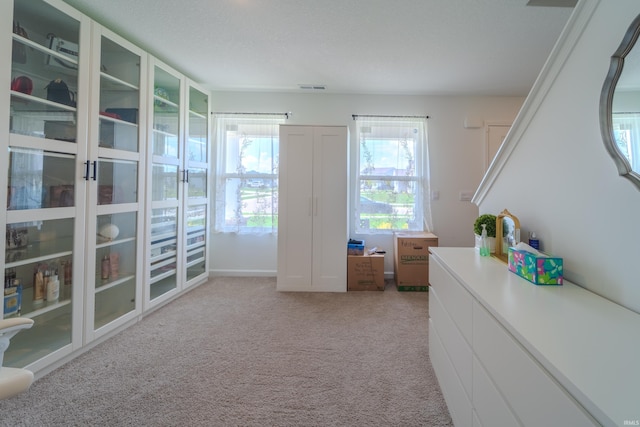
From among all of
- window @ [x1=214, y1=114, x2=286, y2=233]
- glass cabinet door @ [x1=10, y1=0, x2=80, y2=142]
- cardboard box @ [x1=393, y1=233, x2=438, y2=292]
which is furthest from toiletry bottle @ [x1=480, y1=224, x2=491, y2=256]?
glass cabinet door @ [x1=10, y1=0, x2=80, y2=142]

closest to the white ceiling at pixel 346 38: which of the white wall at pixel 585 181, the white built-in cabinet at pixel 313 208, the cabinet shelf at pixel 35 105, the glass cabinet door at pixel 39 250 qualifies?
the white built-in cabinet at pixel 313 208

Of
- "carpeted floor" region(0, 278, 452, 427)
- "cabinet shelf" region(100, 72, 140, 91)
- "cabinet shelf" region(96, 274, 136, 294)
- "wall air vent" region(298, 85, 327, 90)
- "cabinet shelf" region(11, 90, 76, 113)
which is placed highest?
"wall air vent" region(298, 85, 327, 90)

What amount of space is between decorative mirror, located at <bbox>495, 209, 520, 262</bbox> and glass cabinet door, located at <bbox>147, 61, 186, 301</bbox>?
9.34 feet

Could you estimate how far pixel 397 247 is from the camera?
10.2 ft

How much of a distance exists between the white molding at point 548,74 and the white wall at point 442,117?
1.79m

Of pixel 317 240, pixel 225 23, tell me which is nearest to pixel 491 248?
pixel 317 240

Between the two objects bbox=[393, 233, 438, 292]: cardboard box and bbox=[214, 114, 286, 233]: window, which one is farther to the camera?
bbox=[214, 114, 286, 233]: window

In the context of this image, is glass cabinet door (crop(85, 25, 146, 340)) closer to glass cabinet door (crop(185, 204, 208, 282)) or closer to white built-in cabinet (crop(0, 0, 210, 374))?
white built-in cabinet (crop(0, 0, 210, 374))

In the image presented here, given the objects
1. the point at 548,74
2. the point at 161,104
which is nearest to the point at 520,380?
the point at 548,74

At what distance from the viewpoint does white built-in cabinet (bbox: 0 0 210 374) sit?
5.04 ft

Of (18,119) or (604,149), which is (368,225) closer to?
(604,149)

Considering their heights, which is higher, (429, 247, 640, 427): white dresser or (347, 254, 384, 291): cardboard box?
(429, 247, 640, 427): white dresser

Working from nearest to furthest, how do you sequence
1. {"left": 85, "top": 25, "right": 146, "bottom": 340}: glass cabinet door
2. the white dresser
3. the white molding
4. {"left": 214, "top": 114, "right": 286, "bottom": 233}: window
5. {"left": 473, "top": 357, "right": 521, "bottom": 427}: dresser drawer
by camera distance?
the white dresser
{"left": 473, "top": 357, "right": 521, "bottom": 427}: dresser drawer
the white molding
{"left": 85, "top": 25, "right": 146, "bottom": 340}: glass cabinet door
{"left": 214, "top": 114, "right": 286, "bottom": 233}: window

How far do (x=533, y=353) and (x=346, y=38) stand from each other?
7.90 ft
